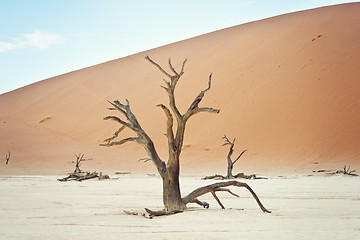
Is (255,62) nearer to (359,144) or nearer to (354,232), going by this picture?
(359,144)

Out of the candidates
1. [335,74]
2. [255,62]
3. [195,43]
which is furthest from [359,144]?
[195,43]

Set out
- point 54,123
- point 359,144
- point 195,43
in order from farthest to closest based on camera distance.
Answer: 1. point 195,43
2. point 54,123
3. point 359,144

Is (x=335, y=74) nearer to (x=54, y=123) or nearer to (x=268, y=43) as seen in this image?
(x=268, y=43)

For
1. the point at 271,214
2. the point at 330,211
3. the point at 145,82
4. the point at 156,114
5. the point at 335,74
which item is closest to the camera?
the point at 271,214

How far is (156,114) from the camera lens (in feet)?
115

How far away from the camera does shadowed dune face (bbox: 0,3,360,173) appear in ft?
83.2

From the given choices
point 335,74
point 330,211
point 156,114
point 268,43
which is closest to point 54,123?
point 156,114

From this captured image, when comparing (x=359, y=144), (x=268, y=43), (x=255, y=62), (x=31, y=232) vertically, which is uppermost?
(x=268, y=43)

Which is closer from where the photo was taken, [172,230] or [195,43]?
[172,230]

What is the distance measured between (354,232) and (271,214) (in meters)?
1.66

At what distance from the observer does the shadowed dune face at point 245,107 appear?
25359 millimetres

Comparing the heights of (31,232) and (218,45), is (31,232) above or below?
below

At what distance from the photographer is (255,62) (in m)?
35.8

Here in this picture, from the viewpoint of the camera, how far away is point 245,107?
30.4m
